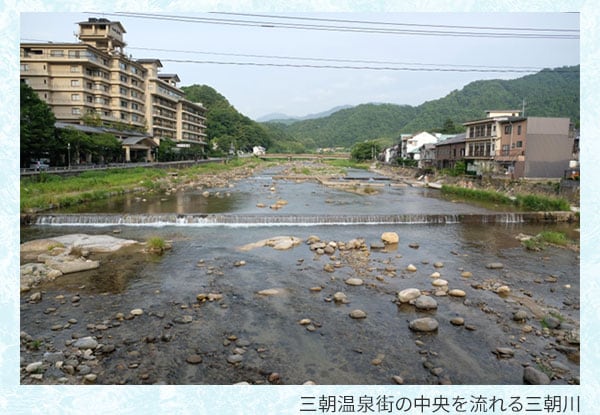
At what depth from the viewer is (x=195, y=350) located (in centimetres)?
554

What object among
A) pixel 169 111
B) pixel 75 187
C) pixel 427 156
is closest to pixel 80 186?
pixel 75 187

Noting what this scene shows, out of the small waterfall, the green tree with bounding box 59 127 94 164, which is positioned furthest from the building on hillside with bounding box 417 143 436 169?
the green tree with bounding box 59 127 94 164

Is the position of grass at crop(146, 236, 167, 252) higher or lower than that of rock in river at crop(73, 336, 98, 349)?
higher

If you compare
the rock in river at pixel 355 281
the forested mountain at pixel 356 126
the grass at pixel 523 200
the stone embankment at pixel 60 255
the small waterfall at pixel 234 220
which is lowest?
the rock in river at pixel 355 281

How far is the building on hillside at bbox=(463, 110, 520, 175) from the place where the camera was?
29891mm

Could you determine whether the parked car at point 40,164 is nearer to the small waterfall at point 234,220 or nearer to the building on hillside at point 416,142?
the small waterfall at point 234,220

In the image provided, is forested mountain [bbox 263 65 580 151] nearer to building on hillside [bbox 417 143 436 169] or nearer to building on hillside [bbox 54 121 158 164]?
building on hillside [bbox 417 143 436 169]

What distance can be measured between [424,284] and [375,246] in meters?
3.17

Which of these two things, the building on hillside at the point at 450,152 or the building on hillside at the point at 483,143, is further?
the building on hillside at the point at 450,152

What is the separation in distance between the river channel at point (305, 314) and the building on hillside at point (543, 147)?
16029 millimetres

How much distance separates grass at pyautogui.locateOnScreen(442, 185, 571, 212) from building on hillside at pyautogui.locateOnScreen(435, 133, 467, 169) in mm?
12092

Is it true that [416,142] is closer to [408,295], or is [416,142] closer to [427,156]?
[427,156]

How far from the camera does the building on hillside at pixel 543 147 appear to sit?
25.9 m

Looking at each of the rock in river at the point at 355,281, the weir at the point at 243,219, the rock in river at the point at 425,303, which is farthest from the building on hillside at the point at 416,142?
the rock in river at the point at 425,303
